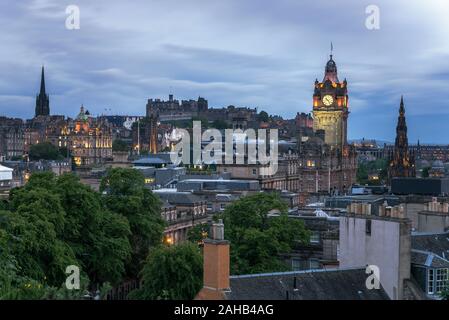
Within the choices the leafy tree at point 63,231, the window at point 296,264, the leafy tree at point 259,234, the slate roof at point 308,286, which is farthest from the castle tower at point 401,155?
the slate roof at point 308,286

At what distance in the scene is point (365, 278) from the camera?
1239 inches

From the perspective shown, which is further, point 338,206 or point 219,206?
point 219,206

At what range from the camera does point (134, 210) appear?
5738 cm

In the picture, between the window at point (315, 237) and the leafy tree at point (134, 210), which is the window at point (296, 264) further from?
the leafy tree at point (134, 210)

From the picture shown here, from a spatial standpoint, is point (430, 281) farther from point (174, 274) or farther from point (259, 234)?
point (259, 234)

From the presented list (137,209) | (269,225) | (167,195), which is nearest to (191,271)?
(269,225)

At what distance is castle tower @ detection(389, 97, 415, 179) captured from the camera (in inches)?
6043

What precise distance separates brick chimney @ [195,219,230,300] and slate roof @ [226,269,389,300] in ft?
2.66

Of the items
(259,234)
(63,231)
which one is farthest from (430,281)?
(63,231)

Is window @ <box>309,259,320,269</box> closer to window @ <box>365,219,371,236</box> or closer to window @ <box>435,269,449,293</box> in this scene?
window @ <box>365,219,371,236</box>

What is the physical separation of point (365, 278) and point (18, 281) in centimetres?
1316

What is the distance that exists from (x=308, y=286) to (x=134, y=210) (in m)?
28.7
